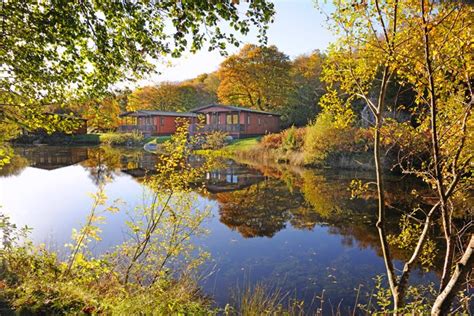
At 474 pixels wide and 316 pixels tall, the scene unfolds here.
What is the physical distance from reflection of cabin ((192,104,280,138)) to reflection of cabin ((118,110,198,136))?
3.56 meters

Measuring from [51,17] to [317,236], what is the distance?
894cm

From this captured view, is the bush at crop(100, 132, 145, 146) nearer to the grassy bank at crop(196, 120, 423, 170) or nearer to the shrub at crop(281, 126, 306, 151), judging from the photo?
the grassy bank at crop(196, 120, 423, 170)

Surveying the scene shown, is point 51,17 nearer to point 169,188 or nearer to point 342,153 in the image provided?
point 169,188

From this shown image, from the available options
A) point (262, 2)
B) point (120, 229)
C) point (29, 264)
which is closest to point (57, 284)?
point (29, 264)

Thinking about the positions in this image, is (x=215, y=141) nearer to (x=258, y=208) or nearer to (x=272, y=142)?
(x=272, y=142)

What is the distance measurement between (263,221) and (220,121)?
27369 mm

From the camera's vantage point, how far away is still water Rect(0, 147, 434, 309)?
7242 mm

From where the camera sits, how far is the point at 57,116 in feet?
13.7

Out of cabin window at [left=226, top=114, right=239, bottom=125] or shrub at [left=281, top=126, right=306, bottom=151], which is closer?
shrub at [left=281, top=126, right=306, bottom=151]

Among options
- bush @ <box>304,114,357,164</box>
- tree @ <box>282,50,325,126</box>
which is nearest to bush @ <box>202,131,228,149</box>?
tree @ <box>282,50,325,126</box>

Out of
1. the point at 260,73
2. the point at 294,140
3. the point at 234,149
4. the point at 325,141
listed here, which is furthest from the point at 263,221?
the point at 260,73

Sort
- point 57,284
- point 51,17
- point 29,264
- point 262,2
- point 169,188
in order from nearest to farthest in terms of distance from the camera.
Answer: point 262,2 < point 51,17 < point 57,284 < point 29,264 < point 169,188

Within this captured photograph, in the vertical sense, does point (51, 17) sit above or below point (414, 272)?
above

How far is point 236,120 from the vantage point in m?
36.8
